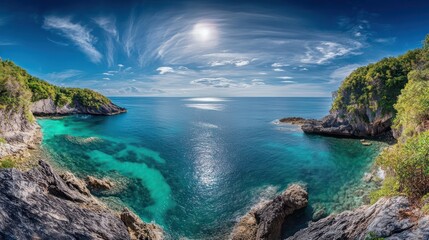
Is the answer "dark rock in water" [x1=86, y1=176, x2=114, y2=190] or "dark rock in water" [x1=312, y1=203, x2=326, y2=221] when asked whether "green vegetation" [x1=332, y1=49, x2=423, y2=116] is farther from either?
"dark rock in water" [x1=86, y1=176, x2=114, y2=190]

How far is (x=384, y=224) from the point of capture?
11359 millimetres

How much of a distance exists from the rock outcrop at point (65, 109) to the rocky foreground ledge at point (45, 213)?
8224 cm

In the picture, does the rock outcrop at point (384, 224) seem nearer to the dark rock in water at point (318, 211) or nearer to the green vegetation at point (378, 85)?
the dark rock in water at point (318, 211)

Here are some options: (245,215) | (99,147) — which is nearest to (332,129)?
(245,215)

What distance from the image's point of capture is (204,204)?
2847cm

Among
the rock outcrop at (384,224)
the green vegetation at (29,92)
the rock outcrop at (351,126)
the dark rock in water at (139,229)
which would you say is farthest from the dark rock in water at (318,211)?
the green vegetation at (29,92)

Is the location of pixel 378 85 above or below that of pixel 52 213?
above

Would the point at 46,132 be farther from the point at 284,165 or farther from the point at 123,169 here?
the point at 284,165

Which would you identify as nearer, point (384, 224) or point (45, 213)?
point (384, 224)

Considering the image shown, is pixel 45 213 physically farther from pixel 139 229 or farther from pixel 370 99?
pixel 370 99

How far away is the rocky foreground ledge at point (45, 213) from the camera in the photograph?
12844mm

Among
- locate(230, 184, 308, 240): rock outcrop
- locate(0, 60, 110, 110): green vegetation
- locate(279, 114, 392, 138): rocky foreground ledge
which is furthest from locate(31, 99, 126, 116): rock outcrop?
locate(230, 184, 308, 240): rock outcrop

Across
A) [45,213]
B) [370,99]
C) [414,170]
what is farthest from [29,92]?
[370,99]

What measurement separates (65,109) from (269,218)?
103281 mm
